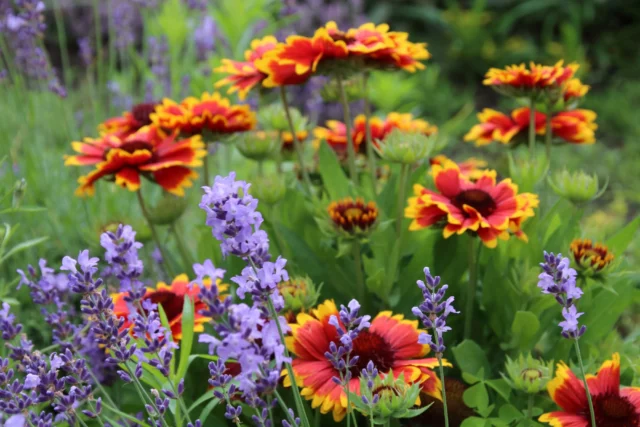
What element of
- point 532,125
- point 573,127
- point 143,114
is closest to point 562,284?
point 532,125

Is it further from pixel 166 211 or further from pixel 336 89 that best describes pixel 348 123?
pixel 166 211

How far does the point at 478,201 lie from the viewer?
3.74 ft

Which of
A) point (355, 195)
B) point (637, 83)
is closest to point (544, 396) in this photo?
point (355, 195)

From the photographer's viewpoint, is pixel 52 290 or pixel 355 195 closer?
pixel 52 290

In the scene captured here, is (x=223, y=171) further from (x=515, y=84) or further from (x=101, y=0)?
(x=101, y=0)

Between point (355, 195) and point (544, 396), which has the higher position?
point (355, 195)

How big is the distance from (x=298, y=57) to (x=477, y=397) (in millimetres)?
650

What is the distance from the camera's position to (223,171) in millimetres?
2426

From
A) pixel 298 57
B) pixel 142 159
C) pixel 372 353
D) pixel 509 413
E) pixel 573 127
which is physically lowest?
pixel 509 413

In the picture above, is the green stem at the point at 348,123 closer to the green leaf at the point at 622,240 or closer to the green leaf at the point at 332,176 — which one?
the green leaf at the point at 332,176

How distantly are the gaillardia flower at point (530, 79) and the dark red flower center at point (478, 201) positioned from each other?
0.81 feet

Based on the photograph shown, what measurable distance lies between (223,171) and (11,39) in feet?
2.64

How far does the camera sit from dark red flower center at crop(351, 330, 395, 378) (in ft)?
3.22

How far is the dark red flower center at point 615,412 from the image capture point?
3.19 feet
